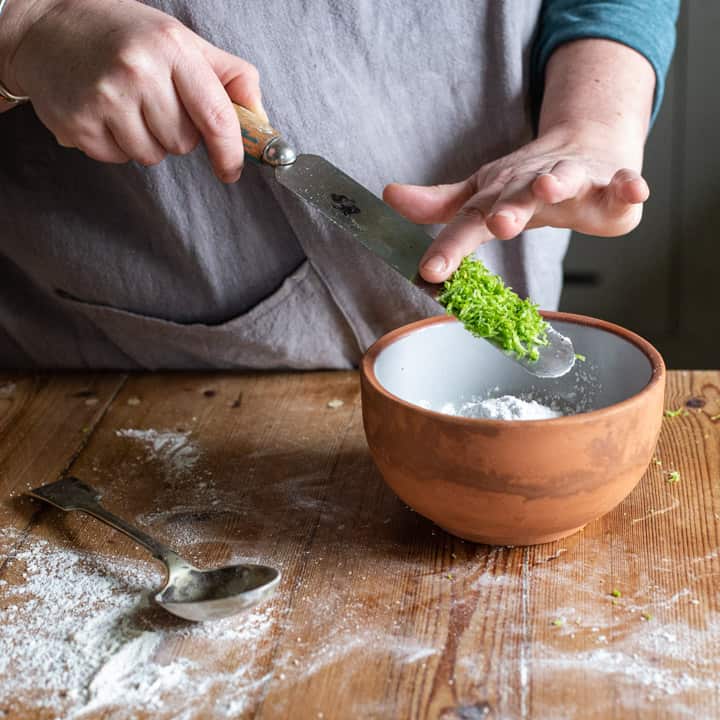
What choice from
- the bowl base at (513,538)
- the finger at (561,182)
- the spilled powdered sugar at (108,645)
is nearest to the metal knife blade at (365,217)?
the finger at (561,182)

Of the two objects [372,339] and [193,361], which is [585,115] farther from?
[193,361]

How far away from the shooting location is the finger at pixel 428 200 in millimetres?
1006

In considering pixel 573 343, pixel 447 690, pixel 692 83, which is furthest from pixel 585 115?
pixel 692 83

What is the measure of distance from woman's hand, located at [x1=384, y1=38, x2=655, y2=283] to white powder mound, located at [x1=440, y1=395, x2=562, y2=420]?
0.13m

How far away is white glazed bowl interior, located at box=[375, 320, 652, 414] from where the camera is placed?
Result: 35.0 inches

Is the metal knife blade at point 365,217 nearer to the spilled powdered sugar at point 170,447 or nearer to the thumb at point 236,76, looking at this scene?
the thumb at point 236,76

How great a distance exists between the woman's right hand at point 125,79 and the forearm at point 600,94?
334 mm

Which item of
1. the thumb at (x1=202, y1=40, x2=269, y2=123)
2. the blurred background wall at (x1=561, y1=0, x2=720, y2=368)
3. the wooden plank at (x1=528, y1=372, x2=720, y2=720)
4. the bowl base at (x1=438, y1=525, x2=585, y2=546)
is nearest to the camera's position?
the wooden plank at (x1=528, y1=372, x2=720, y2=720)

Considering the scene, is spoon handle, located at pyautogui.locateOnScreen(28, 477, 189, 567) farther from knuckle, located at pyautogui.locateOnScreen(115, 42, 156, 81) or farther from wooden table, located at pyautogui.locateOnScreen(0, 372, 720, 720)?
knuckle, located at pyautogui.locateOnScreen(115, 42, 156, 81)

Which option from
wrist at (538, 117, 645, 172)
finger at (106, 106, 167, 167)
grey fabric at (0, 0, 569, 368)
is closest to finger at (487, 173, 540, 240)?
wrist at (538, 117, 645, 172)

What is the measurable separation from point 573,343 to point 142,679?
0.48m

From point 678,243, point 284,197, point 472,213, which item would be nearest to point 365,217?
point 472,213

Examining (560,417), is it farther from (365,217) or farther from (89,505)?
(89,505)

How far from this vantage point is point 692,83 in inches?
81.1
